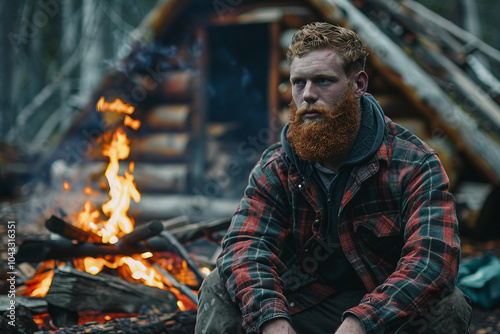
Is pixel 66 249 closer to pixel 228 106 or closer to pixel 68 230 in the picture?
Answer: pixel 68 230

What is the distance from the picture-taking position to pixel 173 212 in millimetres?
7781

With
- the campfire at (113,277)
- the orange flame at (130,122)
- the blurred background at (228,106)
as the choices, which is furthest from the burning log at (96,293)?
the orange flame at (130,122)

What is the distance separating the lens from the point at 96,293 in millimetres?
3566

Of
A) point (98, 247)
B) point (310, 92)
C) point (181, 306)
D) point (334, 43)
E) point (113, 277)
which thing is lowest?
point (181, 306)

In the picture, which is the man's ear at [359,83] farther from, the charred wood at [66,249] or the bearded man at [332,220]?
the charred wood at [66,249]

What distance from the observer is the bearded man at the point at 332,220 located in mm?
2195

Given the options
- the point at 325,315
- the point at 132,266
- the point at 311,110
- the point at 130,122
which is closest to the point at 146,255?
the point at 132,266

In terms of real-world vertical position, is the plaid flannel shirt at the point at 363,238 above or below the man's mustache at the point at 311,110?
below

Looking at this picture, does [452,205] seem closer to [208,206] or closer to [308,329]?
[308,329]

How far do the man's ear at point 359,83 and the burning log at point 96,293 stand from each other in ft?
7.26

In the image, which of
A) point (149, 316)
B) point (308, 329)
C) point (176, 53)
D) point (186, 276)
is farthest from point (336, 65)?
point (176, 53)

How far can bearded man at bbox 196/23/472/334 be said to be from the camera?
220 cm

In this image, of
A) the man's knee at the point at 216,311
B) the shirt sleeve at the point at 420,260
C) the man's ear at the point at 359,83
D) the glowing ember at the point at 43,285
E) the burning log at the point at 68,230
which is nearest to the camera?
the shirt sleeve at the point at 420,260

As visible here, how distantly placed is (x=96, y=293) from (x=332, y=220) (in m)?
2.01
